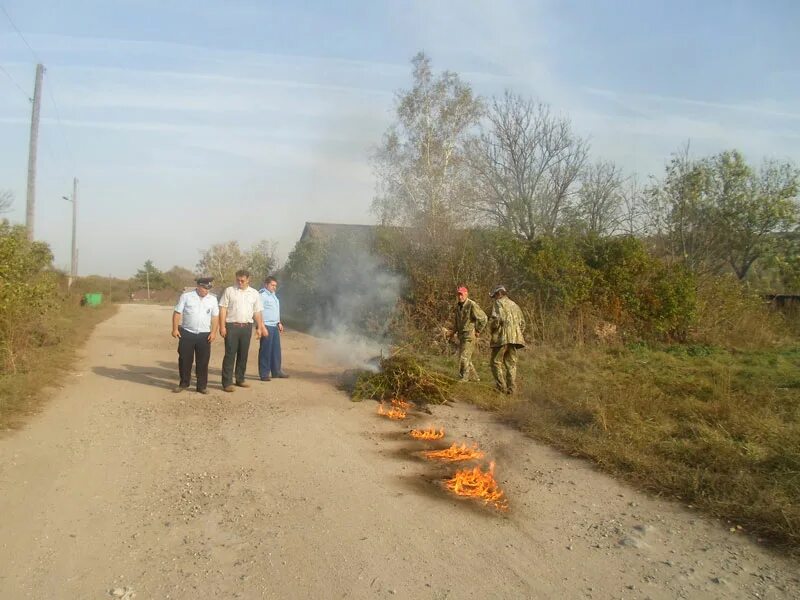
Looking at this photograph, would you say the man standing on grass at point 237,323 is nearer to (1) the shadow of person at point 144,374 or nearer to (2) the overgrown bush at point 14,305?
(1) the shadow of person at point 144,374

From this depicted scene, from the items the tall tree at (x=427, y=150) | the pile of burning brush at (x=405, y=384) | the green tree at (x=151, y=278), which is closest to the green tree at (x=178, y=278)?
the green tree at (x=151, y=278)

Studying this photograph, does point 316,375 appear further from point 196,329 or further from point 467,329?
point 467,329

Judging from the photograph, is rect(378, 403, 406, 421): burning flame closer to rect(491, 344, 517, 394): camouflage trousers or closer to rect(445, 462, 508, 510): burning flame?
rect(491, 344, 517, 394): camouflage trousers

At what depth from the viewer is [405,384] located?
30.9 ft

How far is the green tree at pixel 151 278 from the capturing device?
2635 inches

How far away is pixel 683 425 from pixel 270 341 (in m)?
6.55

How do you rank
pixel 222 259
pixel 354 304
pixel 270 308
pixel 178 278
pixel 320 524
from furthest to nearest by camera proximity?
pixel 178 278, pixel 222 259, pixel 354 304, pixel 270 308, pixel 320 524

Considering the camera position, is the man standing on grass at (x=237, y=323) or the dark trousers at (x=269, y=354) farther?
the dark trousers at (x=269, y=354)

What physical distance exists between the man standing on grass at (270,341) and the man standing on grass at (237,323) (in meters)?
0.60

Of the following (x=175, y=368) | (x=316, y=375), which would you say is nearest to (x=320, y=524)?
(x=316, y=375)

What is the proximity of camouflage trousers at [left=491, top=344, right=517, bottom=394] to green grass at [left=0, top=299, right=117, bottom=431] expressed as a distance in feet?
21.2

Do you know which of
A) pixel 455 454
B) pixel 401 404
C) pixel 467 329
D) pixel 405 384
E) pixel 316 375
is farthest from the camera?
pixel 316 375

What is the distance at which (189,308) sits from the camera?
9.50m

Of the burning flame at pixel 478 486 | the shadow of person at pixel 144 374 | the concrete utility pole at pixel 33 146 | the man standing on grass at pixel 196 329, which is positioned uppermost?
the concrete utility pole at pixel 33 146
